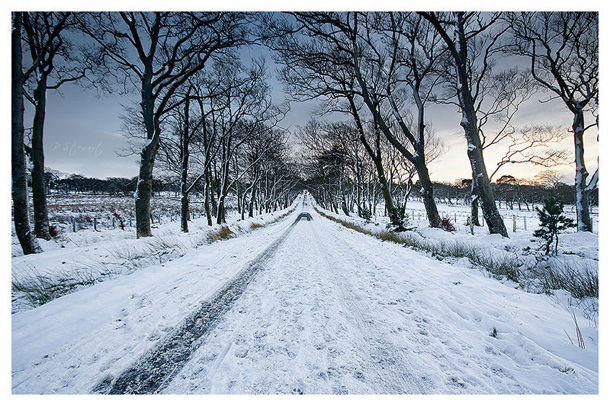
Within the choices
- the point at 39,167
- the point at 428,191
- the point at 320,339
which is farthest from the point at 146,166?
the point at 428,191

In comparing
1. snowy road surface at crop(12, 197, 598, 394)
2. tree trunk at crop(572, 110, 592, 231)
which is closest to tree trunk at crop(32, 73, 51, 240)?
snowy road surface at crop(12, 197, 598, 394)

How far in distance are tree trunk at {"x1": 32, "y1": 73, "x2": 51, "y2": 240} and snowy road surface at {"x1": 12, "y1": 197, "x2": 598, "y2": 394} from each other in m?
7.32

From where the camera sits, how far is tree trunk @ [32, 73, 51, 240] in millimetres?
7930

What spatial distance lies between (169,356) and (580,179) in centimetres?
1605

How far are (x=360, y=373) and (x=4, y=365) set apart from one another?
3387 millimetres

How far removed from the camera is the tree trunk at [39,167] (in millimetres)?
7930

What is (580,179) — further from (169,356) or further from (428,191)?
(169,356)

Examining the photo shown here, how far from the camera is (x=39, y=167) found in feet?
26.9

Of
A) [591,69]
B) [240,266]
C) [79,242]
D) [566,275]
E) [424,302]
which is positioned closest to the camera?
[424,302]

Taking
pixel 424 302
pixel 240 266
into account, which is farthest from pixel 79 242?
pixel 424 302

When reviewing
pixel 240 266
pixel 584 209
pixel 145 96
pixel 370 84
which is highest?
pixel 370 84

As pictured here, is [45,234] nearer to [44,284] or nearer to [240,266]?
[44,284]

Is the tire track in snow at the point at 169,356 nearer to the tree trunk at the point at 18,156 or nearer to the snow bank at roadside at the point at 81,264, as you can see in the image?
the snow bank at roadside at the point at 81,264

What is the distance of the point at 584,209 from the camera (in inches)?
372
